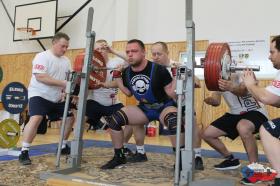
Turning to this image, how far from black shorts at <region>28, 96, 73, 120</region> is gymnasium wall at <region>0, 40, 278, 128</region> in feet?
13.4

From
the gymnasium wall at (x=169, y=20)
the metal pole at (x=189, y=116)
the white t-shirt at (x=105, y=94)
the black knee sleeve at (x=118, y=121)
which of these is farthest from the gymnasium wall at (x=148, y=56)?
the metal pole at (x=189, y=116)

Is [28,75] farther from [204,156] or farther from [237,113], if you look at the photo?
[237,113]

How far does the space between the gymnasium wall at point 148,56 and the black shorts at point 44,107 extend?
160 inches

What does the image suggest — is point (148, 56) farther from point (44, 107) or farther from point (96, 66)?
point (44, 107)

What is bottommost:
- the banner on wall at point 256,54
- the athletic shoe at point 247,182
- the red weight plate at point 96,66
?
the athletic shoe at point 247,182

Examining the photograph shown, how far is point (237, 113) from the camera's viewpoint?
3.19 meters

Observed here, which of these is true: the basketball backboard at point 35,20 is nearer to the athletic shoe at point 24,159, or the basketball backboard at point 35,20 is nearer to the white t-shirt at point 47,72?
the white t-shirt at point 47,72

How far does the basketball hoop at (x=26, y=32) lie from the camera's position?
30.6 ft

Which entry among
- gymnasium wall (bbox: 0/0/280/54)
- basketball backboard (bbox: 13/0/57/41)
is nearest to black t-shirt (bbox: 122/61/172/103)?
gymnasium wall (bbox: 0/0/280/54)

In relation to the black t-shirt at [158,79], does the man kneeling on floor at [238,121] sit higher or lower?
lower

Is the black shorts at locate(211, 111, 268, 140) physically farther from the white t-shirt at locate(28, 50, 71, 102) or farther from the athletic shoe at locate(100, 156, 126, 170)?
the white t-shirt at locate(28, 50, 71, 102)

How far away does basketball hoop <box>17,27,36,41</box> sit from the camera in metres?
9.31

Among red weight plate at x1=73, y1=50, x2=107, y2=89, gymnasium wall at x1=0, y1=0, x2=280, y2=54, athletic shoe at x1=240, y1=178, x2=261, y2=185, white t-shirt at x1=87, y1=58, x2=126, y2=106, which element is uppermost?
gymnasium wall at x1=0, y1=0, x2=280, y2=54

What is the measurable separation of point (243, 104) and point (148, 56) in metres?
4.86
